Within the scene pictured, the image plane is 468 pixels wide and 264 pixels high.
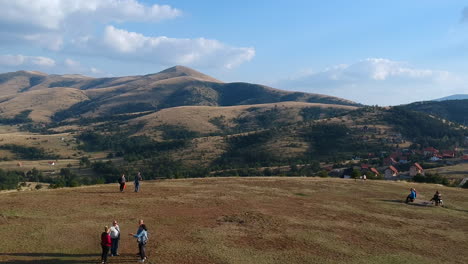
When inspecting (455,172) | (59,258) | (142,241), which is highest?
(142,241)

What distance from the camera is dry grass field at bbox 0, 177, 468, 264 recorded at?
22.3 meters

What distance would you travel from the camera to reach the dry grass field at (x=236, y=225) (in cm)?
2231

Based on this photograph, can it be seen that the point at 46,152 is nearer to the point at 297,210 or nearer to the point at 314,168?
the point at 314,168

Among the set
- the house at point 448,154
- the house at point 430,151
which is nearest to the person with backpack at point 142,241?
the house at point 448,154

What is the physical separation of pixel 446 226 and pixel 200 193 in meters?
24.7

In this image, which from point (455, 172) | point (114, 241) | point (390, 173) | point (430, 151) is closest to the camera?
point (114, 241)

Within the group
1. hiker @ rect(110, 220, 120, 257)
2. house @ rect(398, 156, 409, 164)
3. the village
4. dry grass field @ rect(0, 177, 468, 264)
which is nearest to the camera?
hiker @ rect(110, 220, 120, 257)

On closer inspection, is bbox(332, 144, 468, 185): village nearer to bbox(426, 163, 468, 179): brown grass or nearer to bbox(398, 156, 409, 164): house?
bbox(398, 156, 409, 164): house

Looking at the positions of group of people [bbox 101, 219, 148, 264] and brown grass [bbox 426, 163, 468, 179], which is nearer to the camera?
group of people [bbox 101, 219, 148, 264]

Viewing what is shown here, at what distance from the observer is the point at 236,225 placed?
28.6 m

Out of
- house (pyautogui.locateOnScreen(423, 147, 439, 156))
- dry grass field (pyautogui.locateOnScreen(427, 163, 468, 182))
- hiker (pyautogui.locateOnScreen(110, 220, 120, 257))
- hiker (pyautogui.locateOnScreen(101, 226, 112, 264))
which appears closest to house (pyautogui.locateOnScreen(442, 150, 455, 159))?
house (pyautogui.locateOnScreen(423, 147, 439, 156))

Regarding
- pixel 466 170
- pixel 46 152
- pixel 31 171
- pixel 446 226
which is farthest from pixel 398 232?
pixel 46 152

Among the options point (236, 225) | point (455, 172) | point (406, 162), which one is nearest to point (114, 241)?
point (236, 225)

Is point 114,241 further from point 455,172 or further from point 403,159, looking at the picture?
point 403,159
